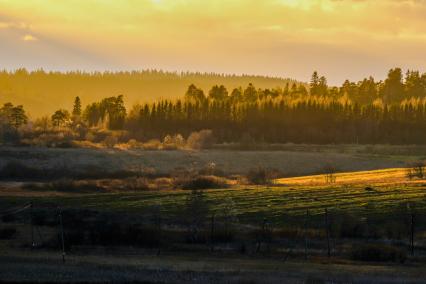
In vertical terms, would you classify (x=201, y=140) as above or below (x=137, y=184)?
above

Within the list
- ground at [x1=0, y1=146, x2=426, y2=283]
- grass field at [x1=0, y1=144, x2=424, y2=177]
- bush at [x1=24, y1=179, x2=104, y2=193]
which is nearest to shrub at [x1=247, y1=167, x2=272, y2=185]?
ground at [x1=0, y1=146, x2=426, y2=283]

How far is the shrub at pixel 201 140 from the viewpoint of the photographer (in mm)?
167962

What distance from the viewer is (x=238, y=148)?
168625 mm

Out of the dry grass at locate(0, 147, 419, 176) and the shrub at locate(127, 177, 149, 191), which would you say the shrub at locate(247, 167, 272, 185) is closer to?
the shrub at locate(127, 177, 149, 191)

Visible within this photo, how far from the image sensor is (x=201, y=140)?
173 metres

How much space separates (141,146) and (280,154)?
29875 millimetres

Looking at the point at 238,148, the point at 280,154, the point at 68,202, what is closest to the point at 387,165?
the point at 280,154

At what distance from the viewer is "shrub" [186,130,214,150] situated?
168 metres

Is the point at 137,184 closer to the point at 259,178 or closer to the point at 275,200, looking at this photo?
the point at 259,178

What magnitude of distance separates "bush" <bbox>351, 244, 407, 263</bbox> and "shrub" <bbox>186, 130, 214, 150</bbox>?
124310 millimetres

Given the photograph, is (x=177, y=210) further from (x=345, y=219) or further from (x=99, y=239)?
(x=99, y=239)

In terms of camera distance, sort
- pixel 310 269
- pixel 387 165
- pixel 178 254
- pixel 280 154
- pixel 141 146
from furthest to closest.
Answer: pixel 141 146 < pixel 280 154 < pixel 387 165 < pixel 178 254 < pixel 310 269

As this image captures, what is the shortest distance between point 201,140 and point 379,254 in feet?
439

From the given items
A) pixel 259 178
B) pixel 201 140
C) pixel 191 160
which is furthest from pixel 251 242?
pixel 201 140
